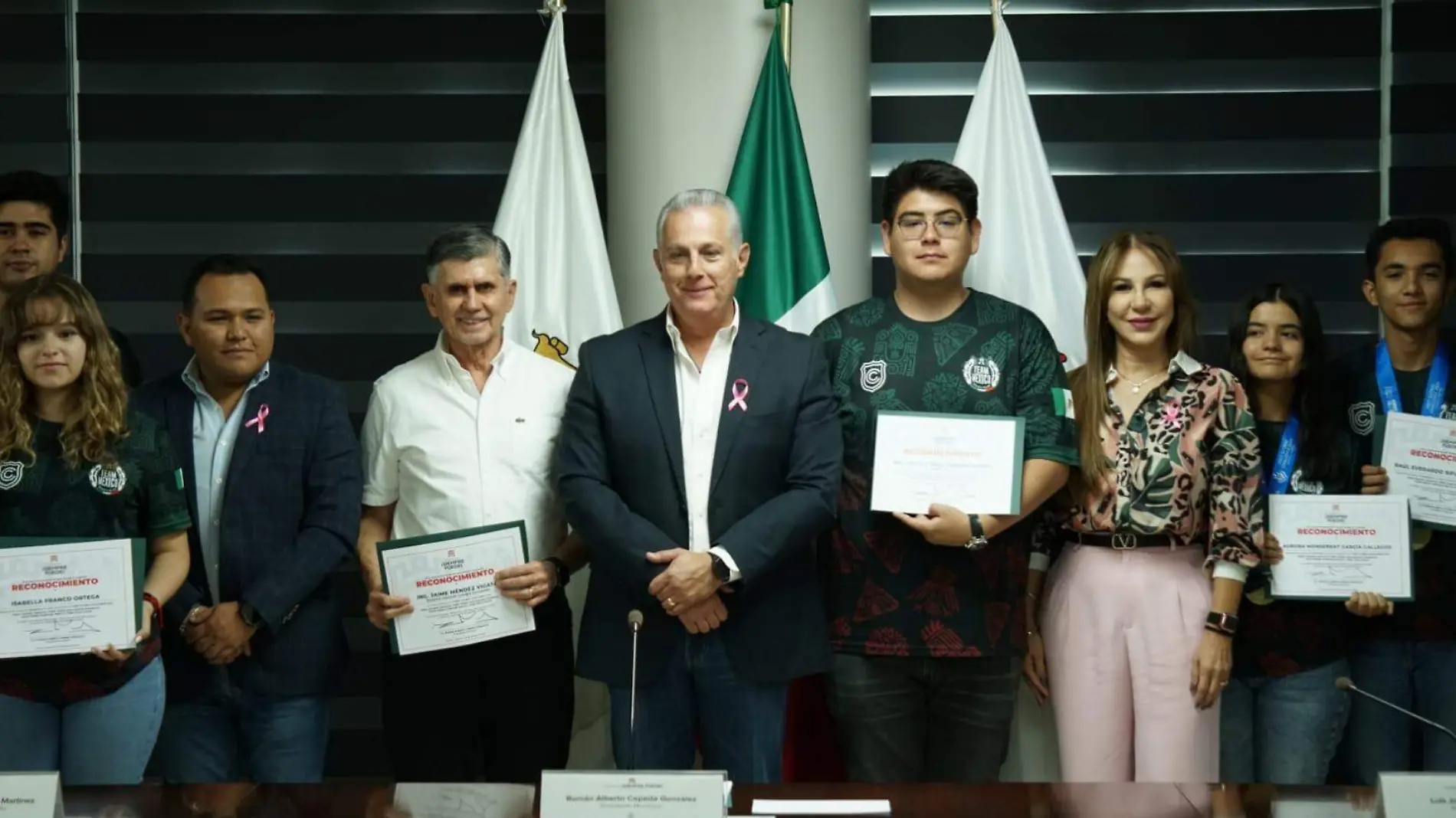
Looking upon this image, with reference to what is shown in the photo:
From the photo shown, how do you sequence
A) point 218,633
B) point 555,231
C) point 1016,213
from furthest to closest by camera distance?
point 555,231, point 1016,213, point 218,633

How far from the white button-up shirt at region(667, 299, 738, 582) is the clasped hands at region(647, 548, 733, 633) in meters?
0.08

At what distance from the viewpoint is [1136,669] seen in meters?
3.05

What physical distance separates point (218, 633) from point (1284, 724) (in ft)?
7.47

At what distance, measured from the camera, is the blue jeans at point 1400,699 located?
323 cm

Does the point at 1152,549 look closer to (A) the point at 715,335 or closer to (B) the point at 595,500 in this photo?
(A) the point at 715,335

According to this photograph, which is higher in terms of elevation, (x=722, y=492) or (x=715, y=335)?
(x=715, y=335)

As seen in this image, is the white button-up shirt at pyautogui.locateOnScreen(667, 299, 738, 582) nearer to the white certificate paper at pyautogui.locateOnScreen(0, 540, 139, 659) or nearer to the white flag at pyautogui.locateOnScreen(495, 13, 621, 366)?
the white flag at pyautogui.locateOnScreen(495, 13, 621, 366)

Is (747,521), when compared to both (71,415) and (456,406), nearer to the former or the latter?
(456,406)

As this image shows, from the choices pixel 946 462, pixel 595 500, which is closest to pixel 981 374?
pixel 946 462

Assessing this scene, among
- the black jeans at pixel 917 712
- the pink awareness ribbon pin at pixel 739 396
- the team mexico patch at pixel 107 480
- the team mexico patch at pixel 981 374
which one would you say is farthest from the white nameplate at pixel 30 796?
the team mexico patch at pixel 981 374

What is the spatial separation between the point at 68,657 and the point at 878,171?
2539 millimetres

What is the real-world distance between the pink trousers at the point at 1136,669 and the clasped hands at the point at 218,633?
1721mm

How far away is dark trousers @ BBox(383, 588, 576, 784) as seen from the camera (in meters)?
3.04

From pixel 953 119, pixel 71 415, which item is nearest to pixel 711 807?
pixel 71 415
